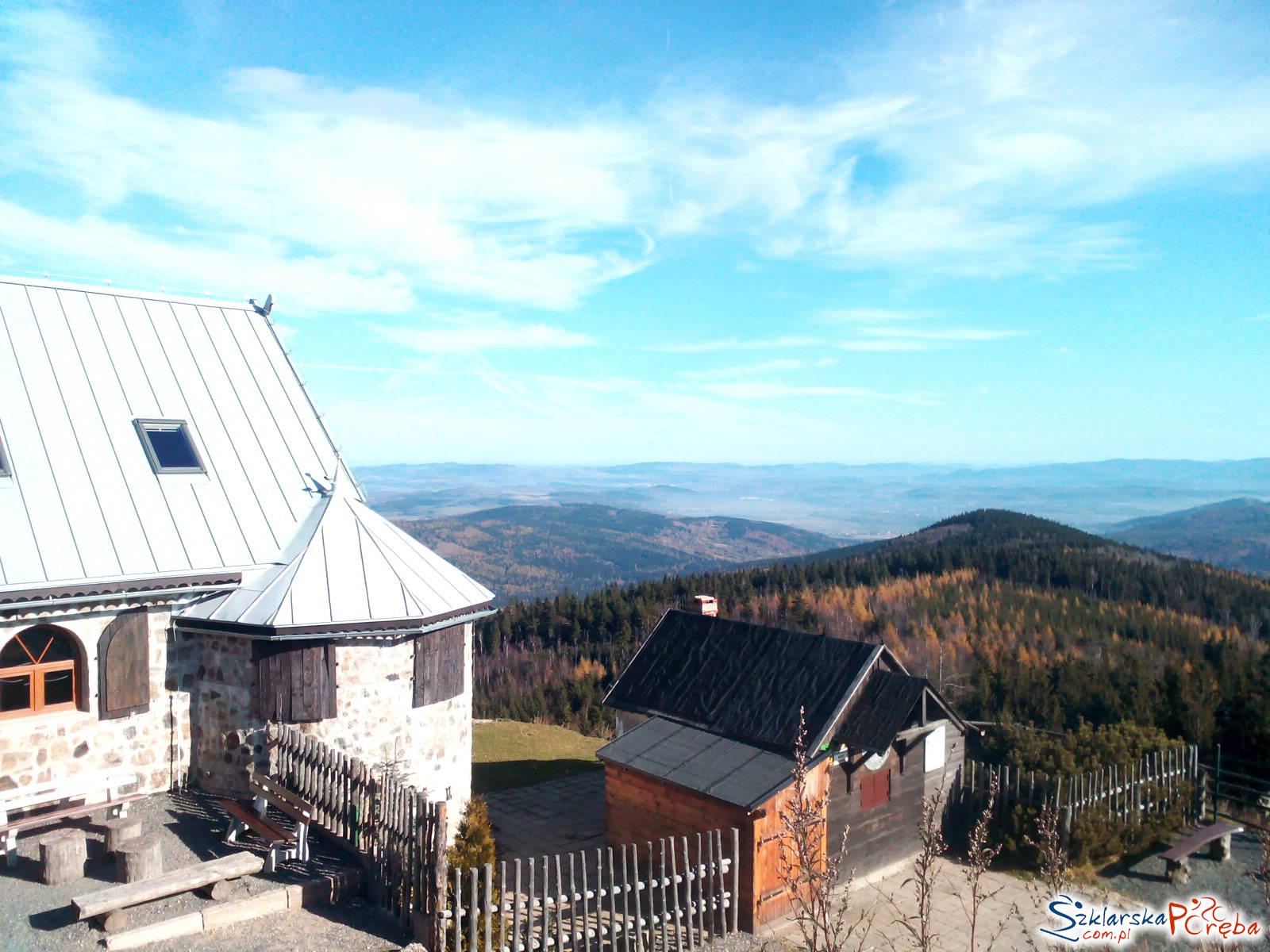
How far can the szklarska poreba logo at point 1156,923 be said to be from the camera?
1230 centimetres

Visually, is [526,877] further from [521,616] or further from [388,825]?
[521,616]

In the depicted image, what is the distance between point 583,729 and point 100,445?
16125 mm

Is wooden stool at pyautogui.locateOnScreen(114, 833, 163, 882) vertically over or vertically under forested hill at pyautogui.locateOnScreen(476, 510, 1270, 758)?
over

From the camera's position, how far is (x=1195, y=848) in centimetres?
1552

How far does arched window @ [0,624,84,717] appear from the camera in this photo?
12.2 meters

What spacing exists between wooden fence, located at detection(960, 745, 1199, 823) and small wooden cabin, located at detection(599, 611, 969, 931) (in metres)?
0.64

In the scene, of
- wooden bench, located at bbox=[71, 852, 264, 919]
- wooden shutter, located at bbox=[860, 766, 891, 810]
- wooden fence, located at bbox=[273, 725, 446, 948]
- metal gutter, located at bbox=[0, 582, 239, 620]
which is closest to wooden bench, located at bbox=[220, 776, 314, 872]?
wooden fence, located at bbox=[273, 725, 446, 948]

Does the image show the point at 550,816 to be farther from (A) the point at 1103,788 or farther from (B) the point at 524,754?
(A) the point at 1103,788

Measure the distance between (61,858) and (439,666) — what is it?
5249 mm

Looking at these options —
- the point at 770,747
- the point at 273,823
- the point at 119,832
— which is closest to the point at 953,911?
the point at 770,747

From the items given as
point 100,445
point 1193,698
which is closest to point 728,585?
point 1193,698

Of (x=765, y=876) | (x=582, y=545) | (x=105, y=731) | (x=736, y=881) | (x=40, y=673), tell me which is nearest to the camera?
(x=40, y=673)

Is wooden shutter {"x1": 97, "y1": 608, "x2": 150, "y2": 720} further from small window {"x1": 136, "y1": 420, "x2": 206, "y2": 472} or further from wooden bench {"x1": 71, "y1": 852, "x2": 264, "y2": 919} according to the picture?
wooden bench {"x1": 71, "y1": 852, "x2": 264, "y2": 919}

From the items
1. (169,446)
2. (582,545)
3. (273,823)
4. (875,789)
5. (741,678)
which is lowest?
(582,545)
